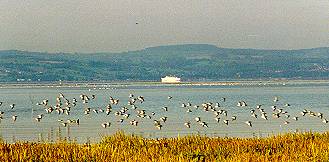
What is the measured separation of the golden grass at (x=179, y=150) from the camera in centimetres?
1955

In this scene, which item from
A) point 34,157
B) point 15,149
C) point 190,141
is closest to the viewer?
point 34,157

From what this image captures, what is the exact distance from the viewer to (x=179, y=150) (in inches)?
875

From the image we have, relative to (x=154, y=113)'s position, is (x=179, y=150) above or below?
above

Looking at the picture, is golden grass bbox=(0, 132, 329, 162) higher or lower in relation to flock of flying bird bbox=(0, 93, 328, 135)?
higher

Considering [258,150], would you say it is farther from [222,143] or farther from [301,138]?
[301,138]

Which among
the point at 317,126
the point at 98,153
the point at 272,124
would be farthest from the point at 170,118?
the point at 98,153

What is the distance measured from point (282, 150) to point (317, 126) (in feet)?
141

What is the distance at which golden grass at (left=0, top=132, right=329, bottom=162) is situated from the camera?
19547 mm

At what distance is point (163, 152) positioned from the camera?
837 inches

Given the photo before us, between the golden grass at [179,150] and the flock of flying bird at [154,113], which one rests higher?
the golden grass at [179,150]

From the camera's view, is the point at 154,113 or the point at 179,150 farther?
the point at 154,113

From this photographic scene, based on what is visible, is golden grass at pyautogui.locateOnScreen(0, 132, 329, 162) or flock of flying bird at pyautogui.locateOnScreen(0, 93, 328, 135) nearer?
golden grass at pyautogui.locateOnScreen(0, 132, 329, 162)

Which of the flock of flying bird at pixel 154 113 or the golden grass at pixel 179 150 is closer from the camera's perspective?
the golden grass at pixel 179 150

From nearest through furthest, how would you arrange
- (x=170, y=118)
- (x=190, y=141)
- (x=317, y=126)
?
(x=190, y=141)
(x=317, y=126)
(x=170, y=118)
